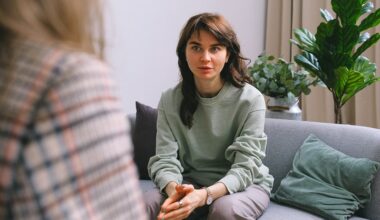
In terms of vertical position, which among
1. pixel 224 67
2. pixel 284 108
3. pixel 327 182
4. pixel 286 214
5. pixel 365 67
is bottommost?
pixel 286 214

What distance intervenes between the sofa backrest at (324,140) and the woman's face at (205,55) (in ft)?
1.42

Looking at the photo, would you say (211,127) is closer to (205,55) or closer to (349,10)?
(205,55)

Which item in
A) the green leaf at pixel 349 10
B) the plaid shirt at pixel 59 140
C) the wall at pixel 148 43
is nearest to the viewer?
the plaid shirt at pixel 59 140

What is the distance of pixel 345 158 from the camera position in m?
1.74

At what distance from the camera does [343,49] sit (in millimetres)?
2166

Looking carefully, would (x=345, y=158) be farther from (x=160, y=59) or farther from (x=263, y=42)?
(x=263, y=42)

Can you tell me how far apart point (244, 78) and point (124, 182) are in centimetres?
150

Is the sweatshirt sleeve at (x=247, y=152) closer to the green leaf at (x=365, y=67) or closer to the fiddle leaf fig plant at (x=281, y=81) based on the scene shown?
the fiddle leaf fig plant at (x=281, y=81)

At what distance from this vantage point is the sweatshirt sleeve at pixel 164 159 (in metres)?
1.70

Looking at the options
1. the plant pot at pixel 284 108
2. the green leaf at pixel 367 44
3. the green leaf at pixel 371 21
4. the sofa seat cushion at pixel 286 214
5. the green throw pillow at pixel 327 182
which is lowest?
the sofa seat cushion at pixel 286 214

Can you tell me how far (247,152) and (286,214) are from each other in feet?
0.90

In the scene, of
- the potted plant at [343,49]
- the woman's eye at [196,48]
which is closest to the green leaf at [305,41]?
the potted plant at [343,49]

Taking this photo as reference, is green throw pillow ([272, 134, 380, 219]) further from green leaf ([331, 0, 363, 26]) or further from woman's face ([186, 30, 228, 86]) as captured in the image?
green leaf ([331, 0, 363, 26])

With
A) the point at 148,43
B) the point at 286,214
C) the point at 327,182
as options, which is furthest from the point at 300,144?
the point at 148,43
